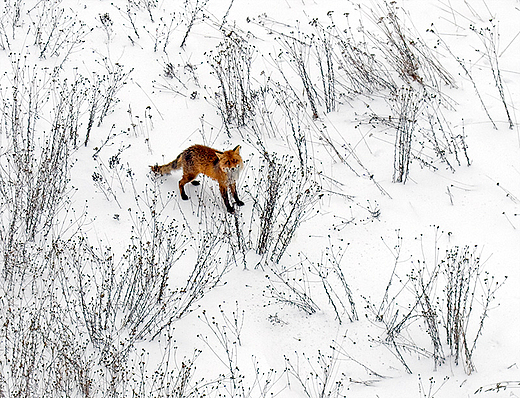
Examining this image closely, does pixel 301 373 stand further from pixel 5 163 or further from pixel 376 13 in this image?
pixel 376 13

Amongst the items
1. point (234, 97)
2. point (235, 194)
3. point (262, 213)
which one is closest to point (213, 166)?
point (235, 194)

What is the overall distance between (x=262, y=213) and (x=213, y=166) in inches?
38.8

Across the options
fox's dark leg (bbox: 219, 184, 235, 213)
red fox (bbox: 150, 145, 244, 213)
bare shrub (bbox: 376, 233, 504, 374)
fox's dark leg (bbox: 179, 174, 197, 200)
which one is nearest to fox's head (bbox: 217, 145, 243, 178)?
red fox (bbox: 150, 145, 244, 213)

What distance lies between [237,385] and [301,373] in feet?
1.86

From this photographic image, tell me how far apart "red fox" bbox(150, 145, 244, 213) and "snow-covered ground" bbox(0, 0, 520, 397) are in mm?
223

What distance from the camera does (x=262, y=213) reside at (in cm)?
563

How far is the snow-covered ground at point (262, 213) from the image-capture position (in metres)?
4.68

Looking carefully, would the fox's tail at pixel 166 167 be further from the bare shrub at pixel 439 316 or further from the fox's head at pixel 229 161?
the bare shrub at pixel 439 316

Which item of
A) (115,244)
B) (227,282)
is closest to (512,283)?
(227,282)

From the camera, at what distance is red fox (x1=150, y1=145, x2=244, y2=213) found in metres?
6.07

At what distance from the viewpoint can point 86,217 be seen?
6.23m

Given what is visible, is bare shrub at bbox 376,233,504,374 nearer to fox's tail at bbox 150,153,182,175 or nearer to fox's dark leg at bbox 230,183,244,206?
fox's dark leg at bbox 230,183,244,206

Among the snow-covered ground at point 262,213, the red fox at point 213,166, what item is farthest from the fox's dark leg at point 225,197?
the snow-covered ground at point 262,213

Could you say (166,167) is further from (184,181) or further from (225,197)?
(225,197)
